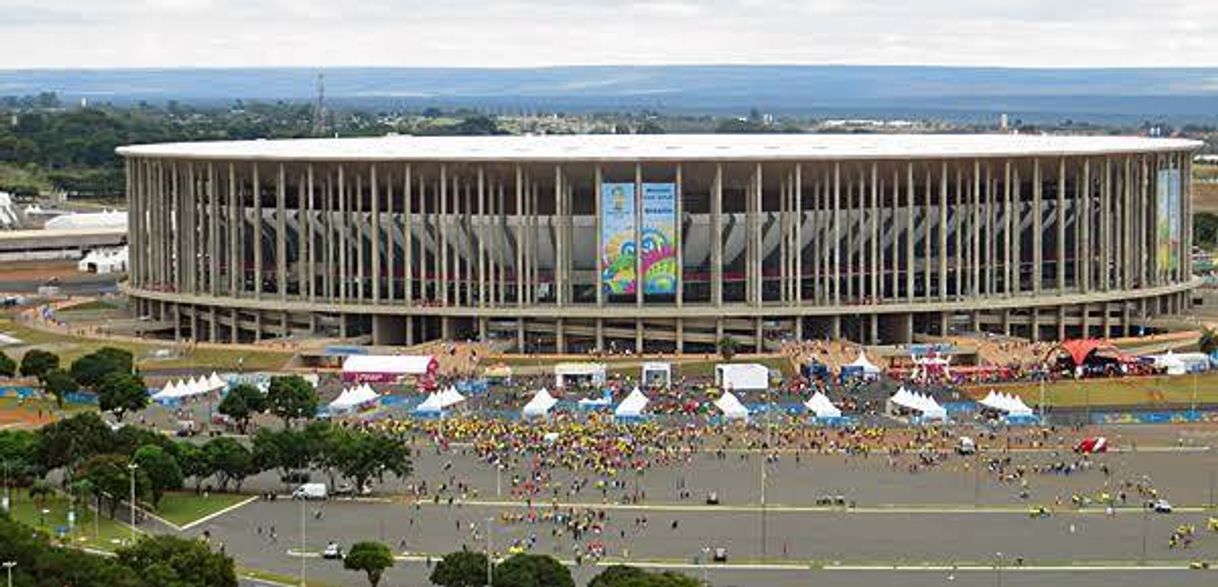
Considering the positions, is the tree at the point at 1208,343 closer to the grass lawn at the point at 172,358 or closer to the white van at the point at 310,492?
the grass lawn at the point at 172,358

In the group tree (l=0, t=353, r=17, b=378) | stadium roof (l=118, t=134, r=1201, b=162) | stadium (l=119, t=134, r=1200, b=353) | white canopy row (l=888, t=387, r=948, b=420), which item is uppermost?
stadium roof (l=118, t=134, r=1201, b=162)

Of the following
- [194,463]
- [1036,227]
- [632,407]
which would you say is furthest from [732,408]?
[1036,227]

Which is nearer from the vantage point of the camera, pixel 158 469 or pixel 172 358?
pixel 158 469

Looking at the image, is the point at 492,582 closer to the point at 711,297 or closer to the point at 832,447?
the point at 832,447

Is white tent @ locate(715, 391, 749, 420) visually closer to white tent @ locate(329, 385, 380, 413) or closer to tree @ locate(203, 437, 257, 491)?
white tent @ locate(329, 385, 380, 413)

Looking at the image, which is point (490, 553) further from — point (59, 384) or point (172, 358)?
point (172, 358)

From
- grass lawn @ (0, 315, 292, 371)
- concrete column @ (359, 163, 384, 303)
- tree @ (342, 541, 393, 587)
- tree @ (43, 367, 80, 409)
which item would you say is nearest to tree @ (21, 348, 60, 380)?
tree @ (43, 367, 80, 409)
